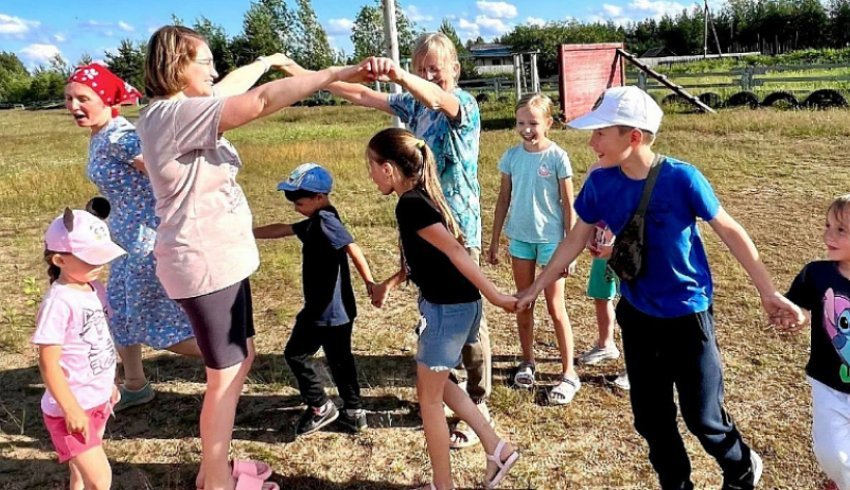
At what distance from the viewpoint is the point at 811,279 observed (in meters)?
2.30

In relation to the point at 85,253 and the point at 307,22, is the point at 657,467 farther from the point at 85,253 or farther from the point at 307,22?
the point at 307,22

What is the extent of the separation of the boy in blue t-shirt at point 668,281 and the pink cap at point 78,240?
1.81 meters

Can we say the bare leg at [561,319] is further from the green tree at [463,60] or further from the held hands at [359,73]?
the green tree at [463,60]

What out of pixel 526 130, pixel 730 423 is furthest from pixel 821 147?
pixel 730 423

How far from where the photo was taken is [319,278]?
3170mm

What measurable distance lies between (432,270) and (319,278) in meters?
0.83

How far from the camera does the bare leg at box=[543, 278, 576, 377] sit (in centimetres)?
351

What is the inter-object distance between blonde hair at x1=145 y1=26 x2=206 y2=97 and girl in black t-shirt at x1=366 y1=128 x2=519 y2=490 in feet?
2.43

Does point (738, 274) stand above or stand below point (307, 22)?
below

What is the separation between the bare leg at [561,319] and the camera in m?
3.51

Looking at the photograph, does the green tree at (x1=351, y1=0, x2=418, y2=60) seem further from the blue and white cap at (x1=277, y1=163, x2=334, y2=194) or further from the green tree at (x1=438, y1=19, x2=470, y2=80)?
the blue and white cap at (x1=277, y1=163, x2=334, y2=194)

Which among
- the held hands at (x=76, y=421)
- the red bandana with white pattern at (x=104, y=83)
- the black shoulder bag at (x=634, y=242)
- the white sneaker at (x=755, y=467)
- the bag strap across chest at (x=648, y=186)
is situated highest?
the red bandana with white pattern at (x=104, y=83)

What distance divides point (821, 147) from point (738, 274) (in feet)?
21.8

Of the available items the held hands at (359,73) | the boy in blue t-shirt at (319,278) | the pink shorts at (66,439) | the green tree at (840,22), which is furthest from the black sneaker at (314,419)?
the green tree at (840,22)
